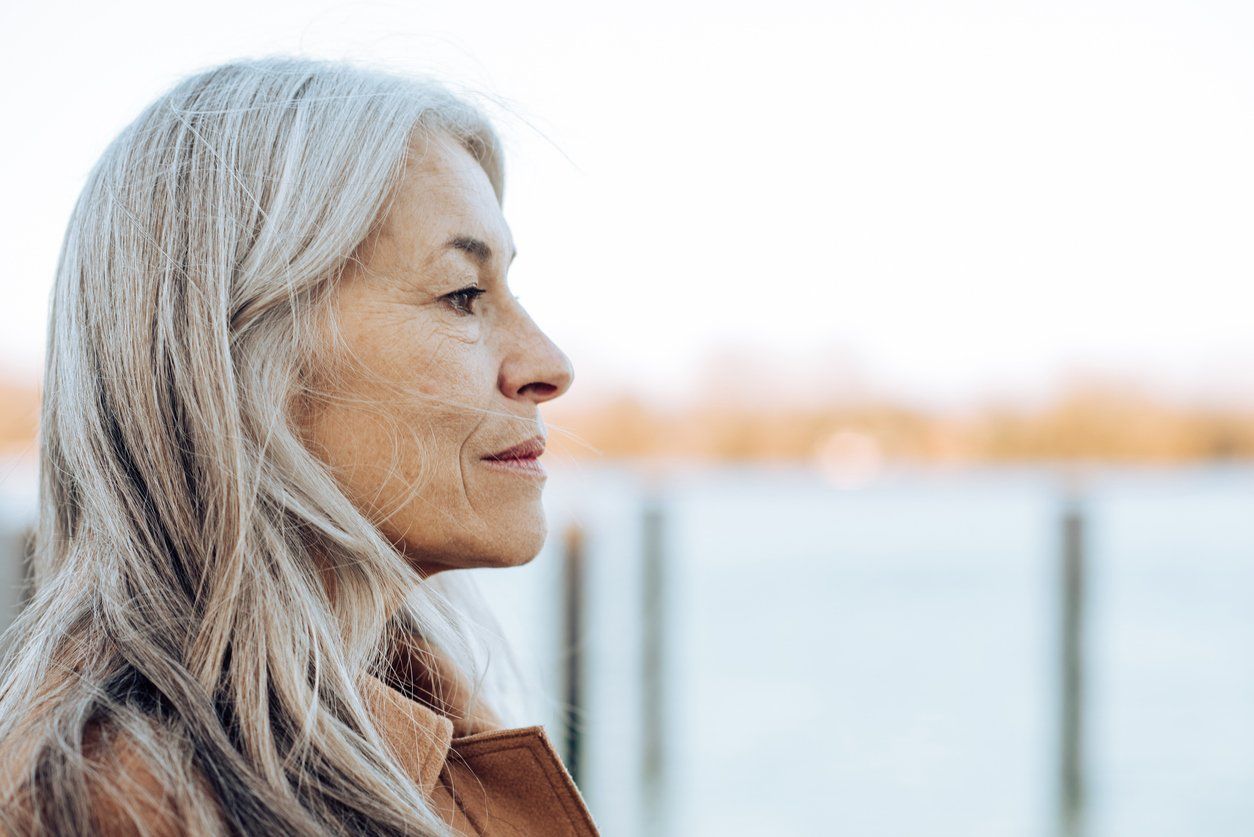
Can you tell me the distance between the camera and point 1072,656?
566 cm

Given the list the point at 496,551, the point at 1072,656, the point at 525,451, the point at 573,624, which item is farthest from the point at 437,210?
the point at 1072,656

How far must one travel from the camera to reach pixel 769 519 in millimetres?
29016

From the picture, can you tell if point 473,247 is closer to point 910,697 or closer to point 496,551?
point 496,551

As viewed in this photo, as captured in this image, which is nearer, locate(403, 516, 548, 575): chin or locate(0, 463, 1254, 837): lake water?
locate(403, 516, 548, 575): chin

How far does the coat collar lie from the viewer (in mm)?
1420

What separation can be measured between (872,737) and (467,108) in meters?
5.42

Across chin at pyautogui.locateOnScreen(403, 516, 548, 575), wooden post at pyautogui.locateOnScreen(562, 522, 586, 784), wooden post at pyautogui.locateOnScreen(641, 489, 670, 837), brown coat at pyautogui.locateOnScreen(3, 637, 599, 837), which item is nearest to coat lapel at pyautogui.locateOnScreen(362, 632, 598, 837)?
brown coat at pyautogui.locateOnScreen(3, 637, 599, 837)

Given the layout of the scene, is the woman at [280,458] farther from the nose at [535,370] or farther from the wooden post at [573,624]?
the wooden post at [573,624]

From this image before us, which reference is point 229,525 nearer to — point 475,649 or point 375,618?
point 375,618

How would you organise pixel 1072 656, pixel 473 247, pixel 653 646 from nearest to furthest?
pixel 473 247, pixel 1072 656, pixel 653 646

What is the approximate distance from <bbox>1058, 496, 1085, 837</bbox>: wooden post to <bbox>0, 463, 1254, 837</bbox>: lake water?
7 centimetres

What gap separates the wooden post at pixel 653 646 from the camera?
5.84 meters

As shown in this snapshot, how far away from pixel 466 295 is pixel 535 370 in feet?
0.47

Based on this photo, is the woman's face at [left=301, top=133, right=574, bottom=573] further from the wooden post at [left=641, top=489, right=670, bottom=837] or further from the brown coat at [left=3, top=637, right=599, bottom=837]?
the wooden post at [left=641, top=489, right=670, bottom=837]
